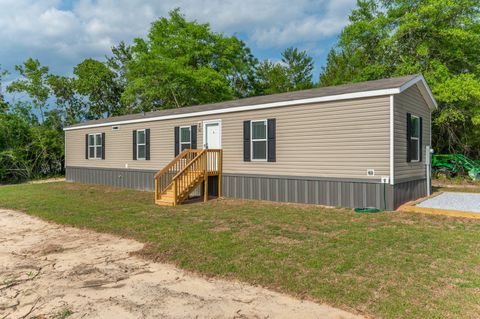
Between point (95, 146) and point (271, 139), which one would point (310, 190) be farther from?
point (95, 146)

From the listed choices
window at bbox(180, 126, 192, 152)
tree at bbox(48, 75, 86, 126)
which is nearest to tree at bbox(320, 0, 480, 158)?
window at bbox(180, 126, 192, 152)

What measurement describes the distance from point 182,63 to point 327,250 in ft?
73.8

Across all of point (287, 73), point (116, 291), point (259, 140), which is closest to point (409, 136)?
point (259, 140)

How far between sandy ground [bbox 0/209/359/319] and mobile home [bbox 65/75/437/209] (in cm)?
501

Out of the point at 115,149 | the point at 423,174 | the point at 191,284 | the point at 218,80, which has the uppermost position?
the point at 218,80

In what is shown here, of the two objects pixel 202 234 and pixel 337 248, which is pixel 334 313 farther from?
pixel 202 234

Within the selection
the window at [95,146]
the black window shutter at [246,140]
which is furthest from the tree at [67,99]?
the black window shutter at [246,140]

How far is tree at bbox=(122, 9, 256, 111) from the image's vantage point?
24.1 m

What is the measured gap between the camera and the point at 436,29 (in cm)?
1638

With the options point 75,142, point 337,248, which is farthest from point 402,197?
point 75,142

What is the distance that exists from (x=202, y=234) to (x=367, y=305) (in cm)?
334

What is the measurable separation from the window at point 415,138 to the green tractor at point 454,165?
7498mm

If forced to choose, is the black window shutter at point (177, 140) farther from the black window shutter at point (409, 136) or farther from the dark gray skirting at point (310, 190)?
the black window shutter at point (409, 136)

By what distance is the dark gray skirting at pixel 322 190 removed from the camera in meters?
7.95
